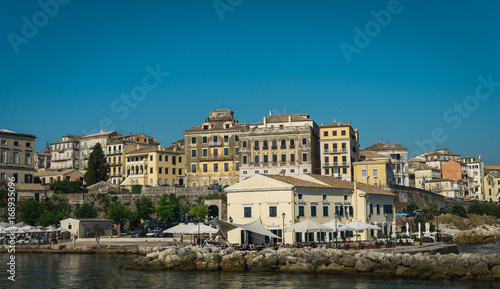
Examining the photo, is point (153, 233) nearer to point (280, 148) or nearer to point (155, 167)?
point (280, 148)

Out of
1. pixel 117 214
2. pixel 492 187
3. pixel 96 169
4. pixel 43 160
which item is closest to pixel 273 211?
pixel 117 214

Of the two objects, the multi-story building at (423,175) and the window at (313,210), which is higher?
the multi-story building at (423,175)

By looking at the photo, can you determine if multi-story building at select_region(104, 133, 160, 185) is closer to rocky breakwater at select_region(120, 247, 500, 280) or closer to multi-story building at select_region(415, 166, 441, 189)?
multi-story building at select_region(415, 166, 441, 189)

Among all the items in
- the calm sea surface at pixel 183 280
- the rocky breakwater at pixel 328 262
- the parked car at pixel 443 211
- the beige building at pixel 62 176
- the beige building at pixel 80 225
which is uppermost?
the beige building at pixel 62 176

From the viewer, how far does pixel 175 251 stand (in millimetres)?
41188

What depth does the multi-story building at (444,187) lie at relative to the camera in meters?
116

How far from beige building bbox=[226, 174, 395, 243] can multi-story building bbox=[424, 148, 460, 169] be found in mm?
88808

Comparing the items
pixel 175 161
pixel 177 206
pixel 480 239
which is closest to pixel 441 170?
pixel 480 239

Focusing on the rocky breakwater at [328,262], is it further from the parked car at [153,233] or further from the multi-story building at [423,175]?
the multi-story building at [423,175]

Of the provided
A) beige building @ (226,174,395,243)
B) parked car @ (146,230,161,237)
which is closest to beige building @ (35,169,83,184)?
parked car @ (146,230,161,237)

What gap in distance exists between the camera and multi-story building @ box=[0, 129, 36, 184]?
268 ft

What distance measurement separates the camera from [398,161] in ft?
328

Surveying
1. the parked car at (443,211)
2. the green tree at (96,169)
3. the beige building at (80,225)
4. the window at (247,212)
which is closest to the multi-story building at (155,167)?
the green tree at (96,169)

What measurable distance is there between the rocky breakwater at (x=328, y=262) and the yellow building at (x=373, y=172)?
41618 mm
